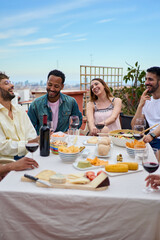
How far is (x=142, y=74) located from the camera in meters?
5.00

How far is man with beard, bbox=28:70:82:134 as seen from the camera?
2.85 metres

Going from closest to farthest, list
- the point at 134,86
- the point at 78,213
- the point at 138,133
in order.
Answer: the point at 78,213 < the point at 138,133 < the point at 134,86

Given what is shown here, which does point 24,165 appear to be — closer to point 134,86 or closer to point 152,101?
point 152,101

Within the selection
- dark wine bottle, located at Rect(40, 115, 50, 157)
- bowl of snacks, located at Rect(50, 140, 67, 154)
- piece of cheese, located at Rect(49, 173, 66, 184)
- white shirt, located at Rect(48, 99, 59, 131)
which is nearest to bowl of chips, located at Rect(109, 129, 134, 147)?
bowl of snacks, located at Rect(50, 140, 67, 154)

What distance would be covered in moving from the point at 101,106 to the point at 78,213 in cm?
222

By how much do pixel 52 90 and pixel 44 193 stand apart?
6.12 feet

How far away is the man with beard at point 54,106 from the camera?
285cm

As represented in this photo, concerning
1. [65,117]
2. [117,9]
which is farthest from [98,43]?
[65,117]

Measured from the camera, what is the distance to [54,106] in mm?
3014

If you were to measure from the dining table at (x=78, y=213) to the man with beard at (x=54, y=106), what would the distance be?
5.77 feet

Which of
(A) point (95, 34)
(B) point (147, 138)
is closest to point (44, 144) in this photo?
(B) point (147, 138)

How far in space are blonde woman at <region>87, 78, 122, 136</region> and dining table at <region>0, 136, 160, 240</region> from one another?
1.97 metres

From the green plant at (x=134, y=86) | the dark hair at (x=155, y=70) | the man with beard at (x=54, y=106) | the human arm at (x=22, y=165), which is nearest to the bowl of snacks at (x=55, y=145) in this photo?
the human arm at (x=22, y=165)

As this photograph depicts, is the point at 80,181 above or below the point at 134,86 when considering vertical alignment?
below
